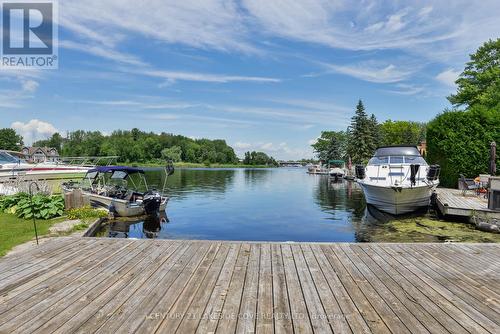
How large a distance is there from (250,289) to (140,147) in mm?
140458

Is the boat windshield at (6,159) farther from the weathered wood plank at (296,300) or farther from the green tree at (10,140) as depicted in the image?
the green tree at (10,140)

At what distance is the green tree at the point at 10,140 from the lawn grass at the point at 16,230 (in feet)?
366

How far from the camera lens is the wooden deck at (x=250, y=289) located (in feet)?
11.9

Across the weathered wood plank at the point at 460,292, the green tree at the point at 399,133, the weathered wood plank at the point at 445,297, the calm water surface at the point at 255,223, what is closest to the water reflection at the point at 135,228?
the calm water surface at the point at 255,223

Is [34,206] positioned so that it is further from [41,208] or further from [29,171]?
[29,171]

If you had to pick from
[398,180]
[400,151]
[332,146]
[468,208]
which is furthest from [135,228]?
[332,146]

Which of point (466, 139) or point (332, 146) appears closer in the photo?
point (466, 139)

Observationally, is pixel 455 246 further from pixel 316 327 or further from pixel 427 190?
pixel 427 190

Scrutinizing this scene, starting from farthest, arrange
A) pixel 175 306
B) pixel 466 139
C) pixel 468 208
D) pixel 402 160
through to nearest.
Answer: pixel 466 139 < pixel 402 160 < pixel 468 208 < pixel 175 306

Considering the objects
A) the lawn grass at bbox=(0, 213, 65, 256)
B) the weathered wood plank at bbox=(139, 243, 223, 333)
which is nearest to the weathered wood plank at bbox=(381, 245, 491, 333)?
the weathered wood plank at bbox=(139, 243, 223, 333)

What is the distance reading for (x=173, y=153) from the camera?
140 meters

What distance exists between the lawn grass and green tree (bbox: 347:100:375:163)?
61.2m

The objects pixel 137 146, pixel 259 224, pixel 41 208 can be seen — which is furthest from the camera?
pixel 137 146

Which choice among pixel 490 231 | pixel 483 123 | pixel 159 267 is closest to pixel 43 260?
pixel 159 267
